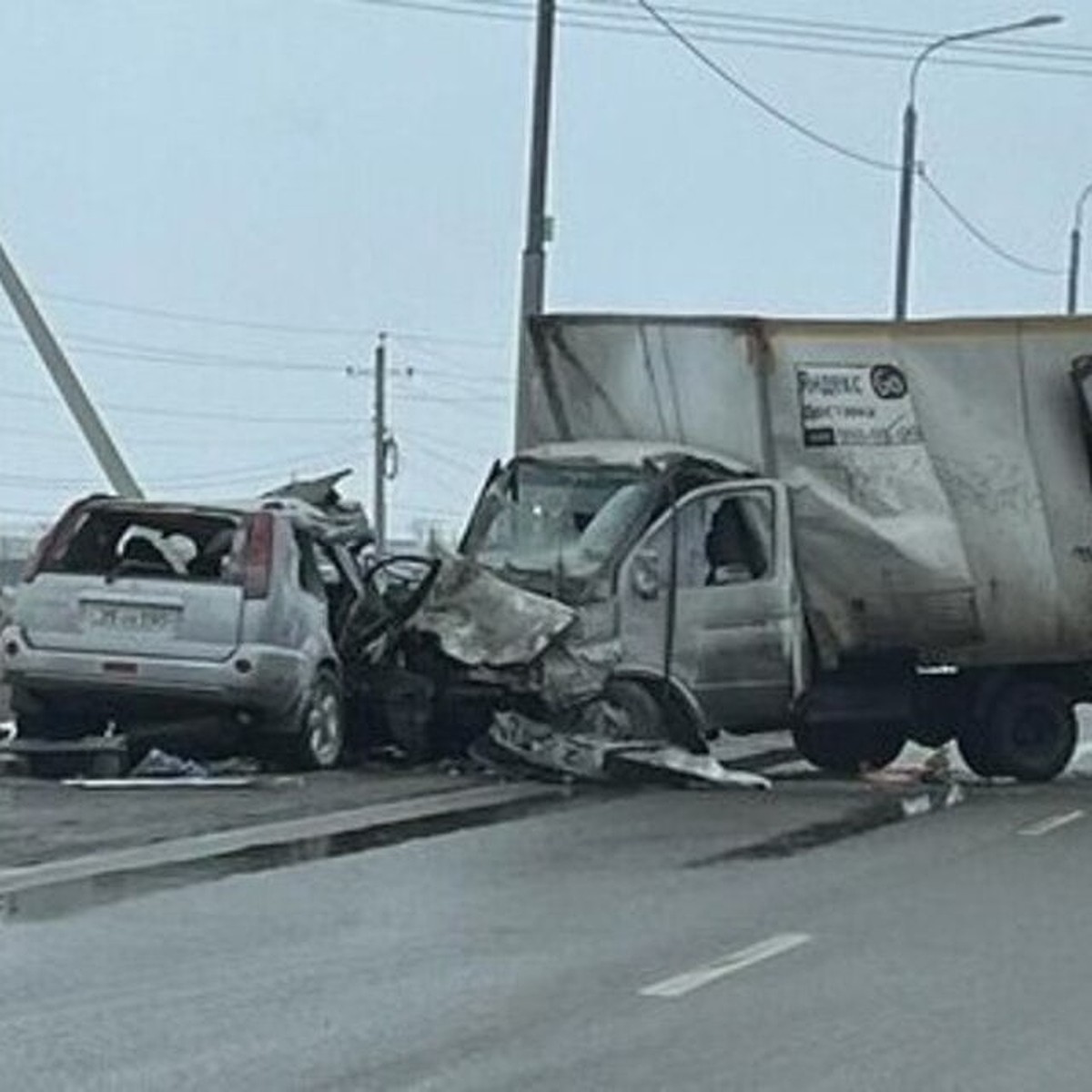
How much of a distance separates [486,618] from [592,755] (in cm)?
113

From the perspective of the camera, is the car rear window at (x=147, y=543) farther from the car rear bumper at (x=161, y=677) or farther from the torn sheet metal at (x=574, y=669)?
the torn sheet metal at (x=574, y=669)

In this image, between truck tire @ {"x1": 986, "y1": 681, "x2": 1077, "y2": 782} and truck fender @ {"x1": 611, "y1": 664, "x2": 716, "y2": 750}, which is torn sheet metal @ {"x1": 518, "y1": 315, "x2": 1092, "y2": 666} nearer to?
truck tire @ {"x1": 986, "y1": 681, "x2": 1077, "y2": 782}

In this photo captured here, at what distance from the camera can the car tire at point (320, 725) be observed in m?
17.3

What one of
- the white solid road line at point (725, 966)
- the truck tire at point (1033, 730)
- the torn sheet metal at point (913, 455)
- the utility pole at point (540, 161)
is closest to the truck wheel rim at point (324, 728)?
the torn sheet metal at point (913, 455)

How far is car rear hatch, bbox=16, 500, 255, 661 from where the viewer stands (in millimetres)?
16719

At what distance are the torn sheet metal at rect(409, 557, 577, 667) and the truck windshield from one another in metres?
0.40

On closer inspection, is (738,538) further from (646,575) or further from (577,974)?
(577,974)

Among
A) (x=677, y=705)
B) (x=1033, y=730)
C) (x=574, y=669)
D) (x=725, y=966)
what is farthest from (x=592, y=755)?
(x=725, y=966)

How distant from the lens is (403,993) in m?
9.46

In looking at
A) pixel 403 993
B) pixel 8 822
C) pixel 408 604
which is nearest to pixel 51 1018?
pixel 403 993

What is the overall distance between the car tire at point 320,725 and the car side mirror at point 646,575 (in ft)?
6.78

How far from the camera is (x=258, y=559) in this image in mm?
16938

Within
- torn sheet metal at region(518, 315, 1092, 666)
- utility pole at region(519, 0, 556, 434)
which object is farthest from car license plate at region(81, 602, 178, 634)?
utility pole at region(519, 0, 556, 434)

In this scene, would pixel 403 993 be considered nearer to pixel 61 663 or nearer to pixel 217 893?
pixel 217 893
